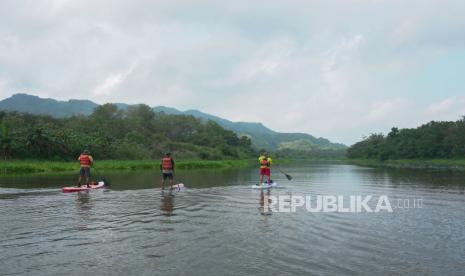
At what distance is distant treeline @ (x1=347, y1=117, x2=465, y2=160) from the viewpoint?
99.8 meters

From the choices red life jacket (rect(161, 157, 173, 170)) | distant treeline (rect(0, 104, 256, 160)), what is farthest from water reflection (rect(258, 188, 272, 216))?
distant treeline (rect(0, 104, 256, 160))

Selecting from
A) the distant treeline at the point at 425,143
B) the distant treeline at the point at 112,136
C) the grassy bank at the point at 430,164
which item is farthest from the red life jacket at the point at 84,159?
the distant treeline at the point at 425,143

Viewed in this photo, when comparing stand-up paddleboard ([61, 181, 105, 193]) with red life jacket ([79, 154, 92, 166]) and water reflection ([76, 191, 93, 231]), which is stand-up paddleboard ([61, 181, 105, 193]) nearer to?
water reflection ([76, 191, 93, 231])

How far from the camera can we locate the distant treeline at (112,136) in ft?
182

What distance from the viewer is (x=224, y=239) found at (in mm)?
10773

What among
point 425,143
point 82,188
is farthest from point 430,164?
point 82,188

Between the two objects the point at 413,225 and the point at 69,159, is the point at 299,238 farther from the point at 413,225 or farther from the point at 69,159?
the point at 69,159

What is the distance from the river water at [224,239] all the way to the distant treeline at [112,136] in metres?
41.0

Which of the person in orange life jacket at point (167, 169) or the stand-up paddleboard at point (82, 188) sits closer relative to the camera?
the stand-up paddleboard at point (82, 188)

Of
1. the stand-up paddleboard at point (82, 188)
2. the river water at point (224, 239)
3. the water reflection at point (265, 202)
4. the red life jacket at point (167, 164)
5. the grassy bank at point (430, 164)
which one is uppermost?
the red life jacket at point (167, 164)

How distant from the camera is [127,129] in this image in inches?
4230

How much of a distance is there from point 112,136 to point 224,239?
75184 mm

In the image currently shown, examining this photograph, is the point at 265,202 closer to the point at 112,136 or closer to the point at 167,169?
the point at 167,169

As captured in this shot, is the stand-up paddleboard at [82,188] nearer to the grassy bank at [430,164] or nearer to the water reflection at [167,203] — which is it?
the water reflection at [167,203]
